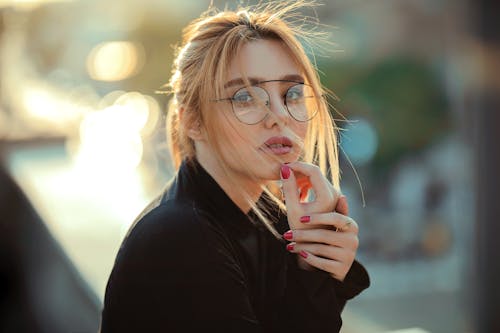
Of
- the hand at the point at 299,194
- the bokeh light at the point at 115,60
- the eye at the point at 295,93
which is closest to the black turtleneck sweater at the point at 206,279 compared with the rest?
the hand at the point at 299,194

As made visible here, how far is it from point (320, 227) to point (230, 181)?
0.64ft

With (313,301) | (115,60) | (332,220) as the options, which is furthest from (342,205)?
(115,60)

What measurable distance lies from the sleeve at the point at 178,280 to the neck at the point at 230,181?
117 mm

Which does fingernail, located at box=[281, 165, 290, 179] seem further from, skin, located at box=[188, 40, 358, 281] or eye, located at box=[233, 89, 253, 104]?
eye, located at box=[233, 89, 253, 104]

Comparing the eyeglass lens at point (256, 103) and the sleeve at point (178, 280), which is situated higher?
the eyeglass lens at point (256, 103)

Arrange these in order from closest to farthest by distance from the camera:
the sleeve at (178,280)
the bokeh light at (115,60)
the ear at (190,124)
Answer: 1. the sleeve at (178,280)
2. the ear at (190,124)
3. the bokeh light at (115,60)

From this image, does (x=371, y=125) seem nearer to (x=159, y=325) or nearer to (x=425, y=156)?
(x=425, y=156)

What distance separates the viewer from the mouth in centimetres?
121

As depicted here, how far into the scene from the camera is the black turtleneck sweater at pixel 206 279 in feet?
3.71

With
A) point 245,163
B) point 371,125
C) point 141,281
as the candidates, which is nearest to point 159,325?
point 141,281

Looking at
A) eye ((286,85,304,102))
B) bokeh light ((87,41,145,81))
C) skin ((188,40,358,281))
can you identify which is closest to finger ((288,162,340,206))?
skin ((188,40,358,281))

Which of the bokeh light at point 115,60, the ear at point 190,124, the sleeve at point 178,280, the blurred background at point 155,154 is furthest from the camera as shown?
the bokeh light at point 115,60

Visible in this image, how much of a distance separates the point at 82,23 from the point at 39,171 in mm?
2477

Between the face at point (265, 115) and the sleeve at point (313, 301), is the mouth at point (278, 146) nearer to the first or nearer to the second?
the face at point (265, 115)
